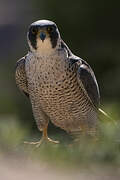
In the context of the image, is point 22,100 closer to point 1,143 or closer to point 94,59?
point 94,59

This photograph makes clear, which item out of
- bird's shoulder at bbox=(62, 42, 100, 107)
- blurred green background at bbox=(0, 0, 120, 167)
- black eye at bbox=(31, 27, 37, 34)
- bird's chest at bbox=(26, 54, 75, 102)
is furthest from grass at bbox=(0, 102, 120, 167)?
blurred green background at bbox=(0, 0, 120, 167)

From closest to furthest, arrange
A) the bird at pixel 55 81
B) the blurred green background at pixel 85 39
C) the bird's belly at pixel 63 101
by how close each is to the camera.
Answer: the bird at pixel 55 81 < the bird's belly at pixel 63 101 < the blurred green background at pixel 85 39

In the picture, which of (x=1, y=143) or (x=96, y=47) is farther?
(x=96, y=47)

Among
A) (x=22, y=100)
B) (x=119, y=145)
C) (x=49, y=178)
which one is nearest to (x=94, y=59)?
(x=22, y=100)

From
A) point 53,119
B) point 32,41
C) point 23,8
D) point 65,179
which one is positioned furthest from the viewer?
point 23,8

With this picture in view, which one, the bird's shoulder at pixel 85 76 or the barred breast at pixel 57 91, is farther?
the bird's shoulder at pixel 85 76

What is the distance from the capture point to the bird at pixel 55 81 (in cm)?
808

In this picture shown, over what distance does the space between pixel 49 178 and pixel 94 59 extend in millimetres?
11581

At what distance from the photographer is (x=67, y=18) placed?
17094 mm

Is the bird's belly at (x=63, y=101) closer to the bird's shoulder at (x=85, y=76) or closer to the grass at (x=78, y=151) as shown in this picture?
the bird's shoulder at (x=85, y=76)

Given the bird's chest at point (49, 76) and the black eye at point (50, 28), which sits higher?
the black eye at point (50, 28)

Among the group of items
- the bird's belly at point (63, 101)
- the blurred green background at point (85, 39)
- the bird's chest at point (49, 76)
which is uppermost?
the bird's chest at point (49, 76)

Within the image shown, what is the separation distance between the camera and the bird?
8078 millimetres

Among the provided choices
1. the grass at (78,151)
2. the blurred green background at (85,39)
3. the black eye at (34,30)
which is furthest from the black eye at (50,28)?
the blurred green background at (85,39)
